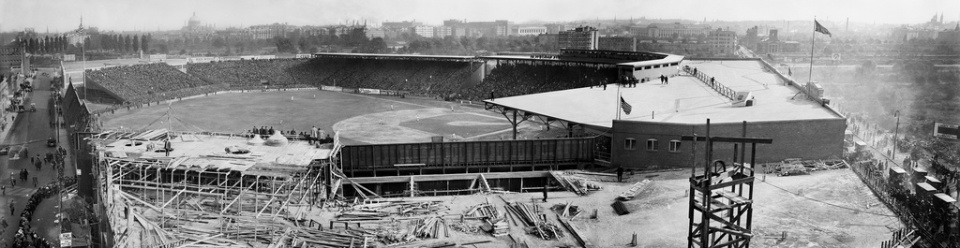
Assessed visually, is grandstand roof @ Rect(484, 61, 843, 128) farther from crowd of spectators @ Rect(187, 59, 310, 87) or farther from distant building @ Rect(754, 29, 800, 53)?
distant building @ Rect(754, 29, 800, 53)

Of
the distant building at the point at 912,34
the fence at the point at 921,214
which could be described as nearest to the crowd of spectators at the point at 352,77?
the distant building at the point at 912,34

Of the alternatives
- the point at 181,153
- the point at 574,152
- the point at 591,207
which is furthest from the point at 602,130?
the point at 181,153

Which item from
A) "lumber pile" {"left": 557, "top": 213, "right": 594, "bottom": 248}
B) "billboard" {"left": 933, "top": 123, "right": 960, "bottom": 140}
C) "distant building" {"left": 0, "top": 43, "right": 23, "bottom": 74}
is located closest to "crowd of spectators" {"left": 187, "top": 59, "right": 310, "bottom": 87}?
"distant building" {"left": 0, "top": 43, "right": 23, "bottom": 74}

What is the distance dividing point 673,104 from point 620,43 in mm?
116563

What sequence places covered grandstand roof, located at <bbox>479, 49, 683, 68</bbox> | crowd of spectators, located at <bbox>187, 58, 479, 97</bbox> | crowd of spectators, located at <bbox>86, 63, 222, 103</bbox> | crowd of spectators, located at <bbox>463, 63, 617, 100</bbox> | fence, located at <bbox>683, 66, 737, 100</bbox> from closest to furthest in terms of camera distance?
fence, located at <bbox>683, 66, 737, 100</bbox> < crowd of spectators, located at <bbox>463, 63, 617, 100</bbox> < crowd of spectators, located at <bbox>86, 63, 222, 103</bbox> < covered grandstand roof, located at <bbox>479, 49, 683, 68</bbox> < crowd of spectators, located at <bbox>187, 58, 479, 97</bbox>

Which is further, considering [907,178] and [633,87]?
[633,87]

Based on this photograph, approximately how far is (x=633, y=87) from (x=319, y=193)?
30.3 meters

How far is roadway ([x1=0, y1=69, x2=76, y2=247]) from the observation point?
3093 centimetres

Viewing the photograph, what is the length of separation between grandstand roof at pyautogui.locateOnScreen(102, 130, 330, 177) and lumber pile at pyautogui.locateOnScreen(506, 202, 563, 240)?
7.87 meters

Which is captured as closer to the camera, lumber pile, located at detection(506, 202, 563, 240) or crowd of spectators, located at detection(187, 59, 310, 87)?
lumber pile, located at detection(506, 202, 563, 240)

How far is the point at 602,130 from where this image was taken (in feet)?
114

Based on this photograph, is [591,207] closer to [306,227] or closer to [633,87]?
[306,227]

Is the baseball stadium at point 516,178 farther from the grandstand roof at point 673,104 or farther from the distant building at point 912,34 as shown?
the distant building at point 912,34

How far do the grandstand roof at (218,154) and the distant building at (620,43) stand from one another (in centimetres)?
12588
